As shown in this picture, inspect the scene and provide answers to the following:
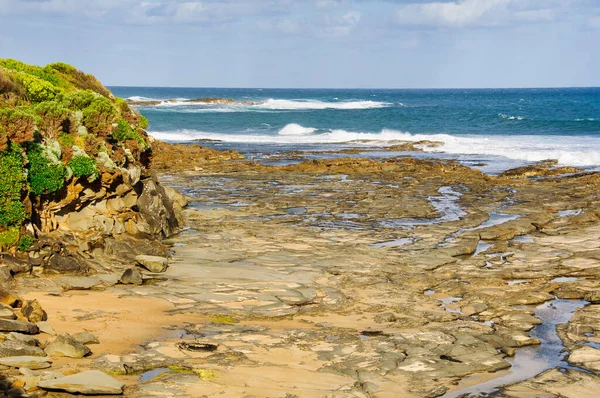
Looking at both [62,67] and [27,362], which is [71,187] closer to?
[27,362]

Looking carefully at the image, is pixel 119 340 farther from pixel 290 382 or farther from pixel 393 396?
pixel 393 396

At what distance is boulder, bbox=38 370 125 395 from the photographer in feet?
30.5

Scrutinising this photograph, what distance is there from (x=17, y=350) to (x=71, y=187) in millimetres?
7626

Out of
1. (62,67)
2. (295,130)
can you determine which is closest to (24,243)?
(62,67)

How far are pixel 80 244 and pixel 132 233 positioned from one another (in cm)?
213

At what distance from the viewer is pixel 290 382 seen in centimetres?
1040

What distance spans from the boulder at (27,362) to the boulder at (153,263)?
6.22 m

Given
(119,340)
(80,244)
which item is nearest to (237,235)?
(80,244)

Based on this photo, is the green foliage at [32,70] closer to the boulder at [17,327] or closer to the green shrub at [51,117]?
the green shrub at [51,117]

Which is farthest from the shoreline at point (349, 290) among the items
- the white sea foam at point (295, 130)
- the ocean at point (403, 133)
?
the white sea foam at point (295, 130)

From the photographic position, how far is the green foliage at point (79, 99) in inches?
774

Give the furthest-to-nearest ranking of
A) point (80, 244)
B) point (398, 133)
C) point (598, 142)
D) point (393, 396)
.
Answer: point (398, 133) → point (598, 142) → point (80, 244) → point (393, 396)

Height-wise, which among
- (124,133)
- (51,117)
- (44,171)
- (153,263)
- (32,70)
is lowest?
(153,263)

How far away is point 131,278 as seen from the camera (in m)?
15.5
